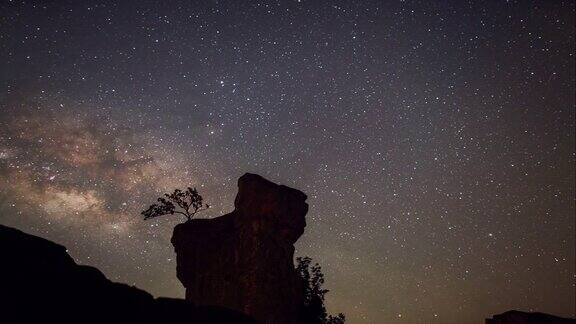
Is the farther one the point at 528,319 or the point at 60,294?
the point at 528,319

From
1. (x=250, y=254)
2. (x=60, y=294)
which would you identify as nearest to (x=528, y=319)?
(x=250, y=254)

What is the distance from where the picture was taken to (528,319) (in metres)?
34.1

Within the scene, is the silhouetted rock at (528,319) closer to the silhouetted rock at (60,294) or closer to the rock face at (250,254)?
the rock face at (250,254)

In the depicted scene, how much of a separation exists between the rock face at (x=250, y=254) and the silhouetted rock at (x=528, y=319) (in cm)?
1934

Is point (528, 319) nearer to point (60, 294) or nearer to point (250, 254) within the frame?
point (250, 254)

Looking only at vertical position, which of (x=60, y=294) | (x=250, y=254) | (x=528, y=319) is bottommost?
(x=528, y=319)

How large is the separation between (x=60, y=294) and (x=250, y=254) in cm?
3042

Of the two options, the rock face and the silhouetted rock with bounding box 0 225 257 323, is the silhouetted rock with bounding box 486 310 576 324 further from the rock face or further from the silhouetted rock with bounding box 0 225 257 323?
the silhouetted rock with bounding box 0 225 257 323

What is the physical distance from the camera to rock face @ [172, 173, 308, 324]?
36781 millimetres

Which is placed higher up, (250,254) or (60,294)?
(250,254)

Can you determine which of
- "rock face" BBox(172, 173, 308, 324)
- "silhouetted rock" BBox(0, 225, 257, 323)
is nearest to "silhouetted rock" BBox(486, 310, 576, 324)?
"rock face" BBox(172, 173, 308, 324)

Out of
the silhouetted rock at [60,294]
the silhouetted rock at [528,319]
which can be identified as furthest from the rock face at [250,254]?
the silhouetted rock at [60,294]

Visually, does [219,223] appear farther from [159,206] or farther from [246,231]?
[159,206]

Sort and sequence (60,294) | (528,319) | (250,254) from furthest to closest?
(250,254) → (528,319) → (60,294)
